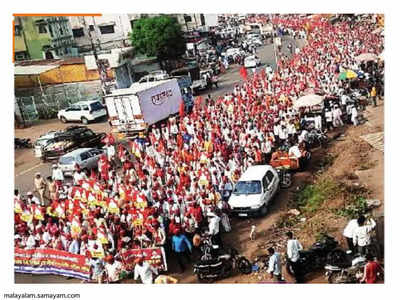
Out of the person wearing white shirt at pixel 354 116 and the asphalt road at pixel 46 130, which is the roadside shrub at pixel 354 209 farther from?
the asphalt road at pixel 46 130

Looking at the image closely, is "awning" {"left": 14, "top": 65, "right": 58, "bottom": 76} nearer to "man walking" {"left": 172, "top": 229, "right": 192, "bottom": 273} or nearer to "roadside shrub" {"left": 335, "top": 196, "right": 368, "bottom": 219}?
"man walking" {"left": 172, "top": 229, "right": 192, "bottom": 273}

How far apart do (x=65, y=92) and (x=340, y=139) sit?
31.2 feet

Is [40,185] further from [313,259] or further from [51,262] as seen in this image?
[313,259]

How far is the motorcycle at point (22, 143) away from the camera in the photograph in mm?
11523

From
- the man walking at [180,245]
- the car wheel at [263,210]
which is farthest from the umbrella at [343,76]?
the man walking at [180,245]

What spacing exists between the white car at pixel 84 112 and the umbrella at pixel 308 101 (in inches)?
270

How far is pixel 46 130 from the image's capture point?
15.7 metres

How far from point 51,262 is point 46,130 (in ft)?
21.0

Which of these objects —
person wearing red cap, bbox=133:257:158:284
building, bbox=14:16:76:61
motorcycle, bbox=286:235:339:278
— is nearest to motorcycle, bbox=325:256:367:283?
motorcycle, bbox=286:235:339:278

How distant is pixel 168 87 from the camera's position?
17.5 m

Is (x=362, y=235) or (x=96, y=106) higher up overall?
(x=96, y=106)

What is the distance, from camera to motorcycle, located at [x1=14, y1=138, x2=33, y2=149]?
11523 mm

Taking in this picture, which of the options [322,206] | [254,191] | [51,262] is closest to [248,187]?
[254,191]
